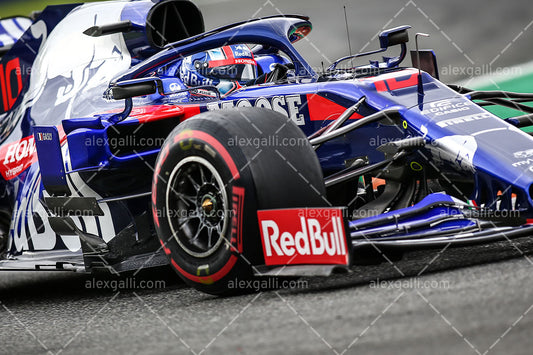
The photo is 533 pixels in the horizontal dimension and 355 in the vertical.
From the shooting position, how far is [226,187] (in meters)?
4.07

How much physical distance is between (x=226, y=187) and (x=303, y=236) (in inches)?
17.5

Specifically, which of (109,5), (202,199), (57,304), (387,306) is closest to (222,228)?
(202,199)

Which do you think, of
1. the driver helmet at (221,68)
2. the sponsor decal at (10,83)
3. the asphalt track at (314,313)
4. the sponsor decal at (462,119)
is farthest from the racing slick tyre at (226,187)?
the sponsor decal at (10,83)

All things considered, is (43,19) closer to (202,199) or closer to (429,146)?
(202,199)

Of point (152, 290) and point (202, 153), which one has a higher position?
point (202, 153)

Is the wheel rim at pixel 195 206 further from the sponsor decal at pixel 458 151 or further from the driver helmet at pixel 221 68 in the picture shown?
the driver helmet at pixel 221 68

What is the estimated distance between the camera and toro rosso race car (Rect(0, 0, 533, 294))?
13.3 feet

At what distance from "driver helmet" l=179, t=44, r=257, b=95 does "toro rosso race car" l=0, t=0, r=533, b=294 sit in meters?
0.01

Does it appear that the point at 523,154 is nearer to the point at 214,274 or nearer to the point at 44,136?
the point at 214,274

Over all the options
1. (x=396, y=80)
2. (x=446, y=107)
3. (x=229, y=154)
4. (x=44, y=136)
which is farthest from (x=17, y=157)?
(x=446, y=107)

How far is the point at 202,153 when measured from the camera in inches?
167

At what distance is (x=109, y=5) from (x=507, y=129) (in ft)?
10.7

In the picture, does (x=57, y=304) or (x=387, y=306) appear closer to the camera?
(x=387, y=306)

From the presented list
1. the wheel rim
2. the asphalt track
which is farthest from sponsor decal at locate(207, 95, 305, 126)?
the asphalt track
